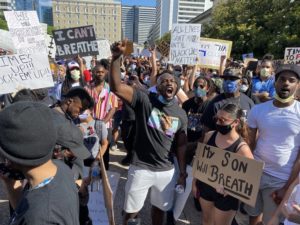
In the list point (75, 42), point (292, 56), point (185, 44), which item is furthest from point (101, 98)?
point (292, 56)

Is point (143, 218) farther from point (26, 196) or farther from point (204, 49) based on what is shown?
point (204, 49)

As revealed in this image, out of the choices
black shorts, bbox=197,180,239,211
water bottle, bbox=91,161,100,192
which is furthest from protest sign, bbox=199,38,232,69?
water bottle, bbox=91,161,100,192

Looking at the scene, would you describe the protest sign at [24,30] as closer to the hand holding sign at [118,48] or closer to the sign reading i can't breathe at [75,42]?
the sign reading i can't breathe at [75,42]

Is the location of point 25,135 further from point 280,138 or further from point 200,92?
point 200,92

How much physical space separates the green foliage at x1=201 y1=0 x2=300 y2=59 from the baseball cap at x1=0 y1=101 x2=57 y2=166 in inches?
862

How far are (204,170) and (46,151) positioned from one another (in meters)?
2.05

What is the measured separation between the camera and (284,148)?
301 cm

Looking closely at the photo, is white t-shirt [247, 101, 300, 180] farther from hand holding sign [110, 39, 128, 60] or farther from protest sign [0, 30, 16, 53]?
protest sign [0, 30, 16, 53]

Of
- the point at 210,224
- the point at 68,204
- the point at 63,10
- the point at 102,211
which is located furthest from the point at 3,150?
the point at 63,10

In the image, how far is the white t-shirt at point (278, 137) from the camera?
2.96 metres

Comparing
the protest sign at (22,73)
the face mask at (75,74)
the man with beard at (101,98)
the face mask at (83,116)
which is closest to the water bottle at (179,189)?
the face mask at (83,116)

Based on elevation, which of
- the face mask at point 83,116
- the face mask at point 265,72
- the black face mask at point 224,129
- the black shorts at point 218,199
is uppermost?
the face mask at point 265,72

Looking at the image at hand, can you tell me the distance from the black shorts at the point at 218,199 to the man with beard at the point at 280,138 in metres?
0.39

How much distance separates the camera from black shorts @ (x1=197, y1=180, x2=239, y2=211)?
9.68 feet
